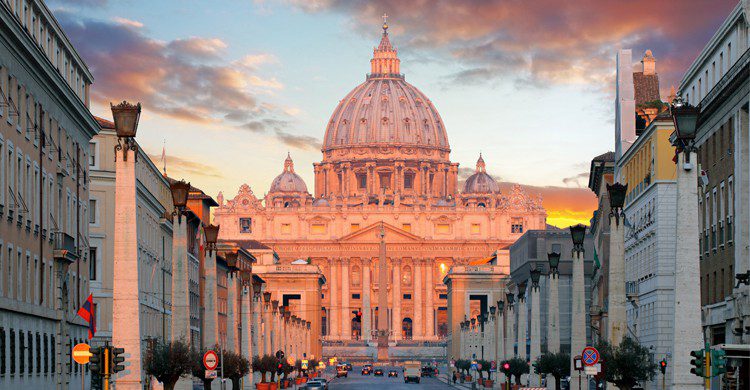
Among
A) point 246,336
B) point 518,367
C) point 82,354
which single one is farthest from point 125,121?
point 518,367

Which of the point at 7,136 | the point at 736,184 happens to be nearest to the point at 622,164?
the point at 736,184

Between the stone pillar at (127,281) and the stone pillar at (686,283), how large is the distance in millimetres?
11453

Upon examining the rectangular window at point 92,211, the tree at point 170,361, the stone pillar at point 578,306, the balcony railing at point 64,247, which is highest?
the rectangular window at point 92,211

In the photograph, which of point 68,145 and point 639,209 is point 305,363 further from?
point 68,145

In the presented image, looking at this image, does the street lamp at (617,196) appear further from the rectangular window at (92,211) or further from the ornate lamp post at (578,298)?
the rectangular window at (92,211)

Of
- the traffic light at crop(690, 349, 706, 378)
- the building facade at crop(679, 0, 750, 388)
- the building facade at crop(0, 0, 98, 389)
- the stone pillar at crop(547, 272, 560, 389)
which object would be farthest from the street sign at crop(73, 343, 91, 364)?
the stone pillar at crop(547, 272, 560, 389)

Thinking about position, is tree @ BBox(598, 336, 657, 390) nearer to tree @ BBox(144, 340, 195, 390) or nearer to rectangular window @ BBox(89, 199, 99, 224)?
tree @ BBox(144, 340, 195, 390)

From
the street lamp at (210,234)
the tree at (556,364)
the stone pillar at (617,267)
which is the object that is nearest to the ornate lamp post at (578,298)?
the stone pillar at (617,267)

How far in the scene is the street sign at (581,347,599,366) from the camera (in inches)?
Answer: 1762

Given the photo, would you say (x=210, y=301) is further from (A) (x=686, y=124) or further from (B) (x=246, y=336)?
(A) (x=686, y=124)

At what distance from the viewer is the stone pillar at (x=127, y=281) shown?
35062mm

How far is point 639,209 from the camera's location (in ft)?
269

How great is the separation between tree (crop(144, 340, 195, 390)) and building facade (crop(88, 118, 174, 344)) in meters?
12.7

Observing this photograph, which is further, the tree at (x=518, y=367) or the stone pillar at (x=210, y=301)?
the tree at (x=518, y=367)
